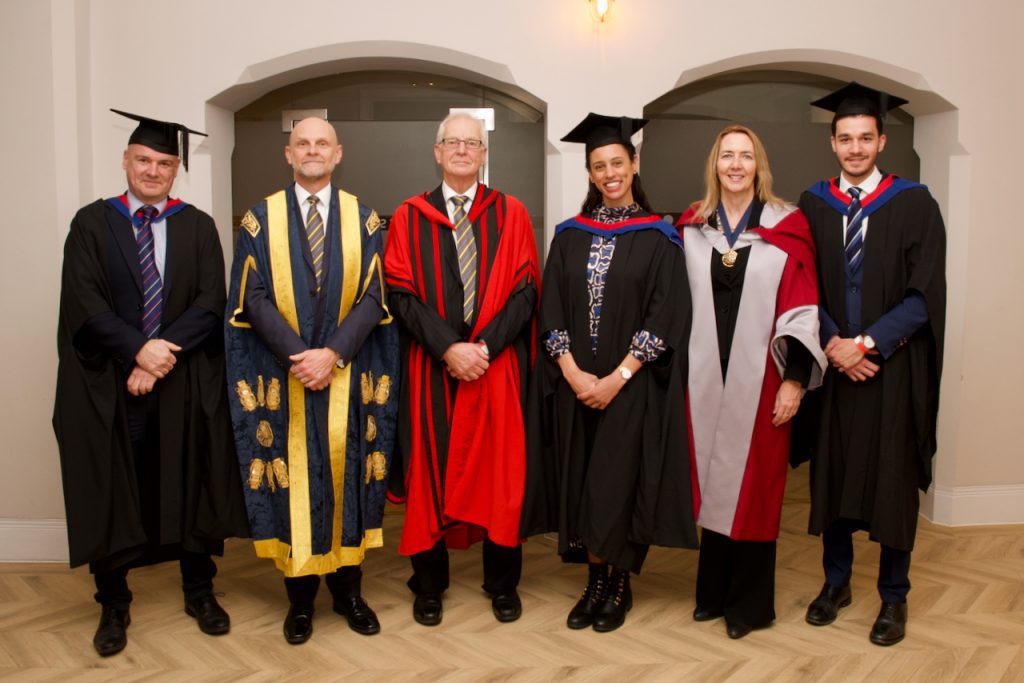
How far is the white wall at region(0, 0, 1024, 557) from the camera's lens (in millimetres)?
3648

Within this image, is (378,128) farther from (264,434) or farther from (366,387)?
(264,434)

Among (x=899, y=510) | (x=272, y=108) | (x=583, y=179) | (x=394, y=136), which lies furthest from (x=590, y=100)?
(x=899, y=510)

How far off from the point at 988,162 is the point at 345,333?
10.7 ft

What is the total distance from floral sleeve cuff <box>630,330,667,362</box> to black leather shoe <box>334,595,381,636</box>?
134 cm

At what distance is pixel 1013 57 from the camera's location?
4.02m

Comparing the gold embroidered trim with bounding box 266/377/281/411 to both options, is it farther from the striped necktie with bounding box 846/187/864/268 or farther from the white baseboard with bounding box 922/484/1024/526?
the white baseboard with bounding box 922/484/1024/526

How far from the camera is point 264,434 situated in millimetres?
2852

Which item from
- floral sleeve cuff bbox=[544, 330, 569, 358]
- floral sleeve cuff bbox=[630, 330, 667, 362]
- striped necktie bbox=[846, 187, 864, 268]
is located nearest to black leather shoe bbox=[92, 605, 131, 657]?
floral sleeve cuff bbox=[544, 330, 569, 358]

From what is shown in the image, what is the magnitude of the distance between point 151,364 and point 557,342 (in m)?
1.37

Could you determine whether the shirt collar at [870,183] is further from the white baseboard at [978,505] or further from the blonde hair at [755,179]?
the white baseboard at [978,505]

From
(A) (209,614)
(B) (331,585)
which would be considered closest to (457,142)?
(B) (331,585)

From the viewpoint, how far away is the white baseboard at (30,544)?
3.73 metres

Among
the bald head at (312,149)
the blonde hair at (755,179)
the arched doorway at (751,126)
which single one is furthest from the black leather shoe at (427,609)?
the arched doorway at (751,126)

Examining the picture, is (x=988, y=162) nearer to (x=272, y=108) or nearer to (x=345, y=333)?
(x=345, y=333)
